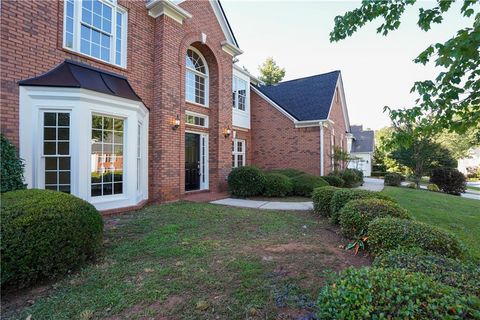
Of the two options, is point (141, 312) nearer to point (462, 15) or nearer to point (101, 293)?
point (101, 293)

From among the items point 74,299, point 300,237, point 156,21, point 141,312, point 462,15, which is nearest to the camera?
point 141,312

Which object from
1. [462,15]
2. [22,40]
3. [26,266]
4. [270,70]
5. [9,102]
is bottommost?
[26,266]

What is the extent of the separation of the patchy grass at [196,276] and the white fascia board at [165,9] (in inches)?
286

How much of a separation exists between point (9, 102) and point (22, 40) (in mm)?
1477

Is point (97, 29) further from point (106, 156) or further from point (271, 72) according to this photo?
point (271, 72)

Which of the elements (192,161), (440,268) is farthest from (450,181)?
(440,268)

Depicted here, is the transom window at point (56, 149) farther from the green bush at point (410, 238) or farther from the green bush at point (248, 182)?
the green bush at point (410, 238)

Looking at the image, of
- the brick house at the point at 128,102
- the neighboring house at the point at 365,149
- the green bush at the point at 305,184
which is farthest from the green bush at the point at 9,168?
the neighboring house at the point at 365,149

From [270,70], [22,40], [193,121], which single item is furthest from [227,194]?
[270,70]

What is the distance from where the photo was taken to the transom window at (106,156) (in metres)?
6.58

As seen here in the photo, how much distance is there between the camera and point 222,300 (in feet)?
8.71

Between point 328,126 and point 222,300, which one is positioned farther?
point 328,126

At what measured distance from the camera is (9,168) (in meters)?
4.95

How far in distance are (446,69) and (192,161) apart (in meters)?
8.85
